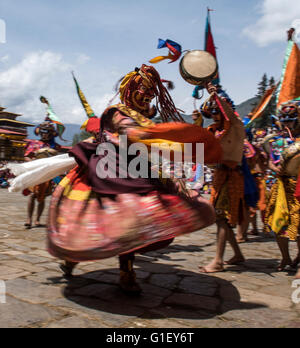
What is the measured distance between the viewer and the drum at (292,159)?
398cm

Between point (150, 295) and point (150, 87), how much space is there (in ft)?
6.02

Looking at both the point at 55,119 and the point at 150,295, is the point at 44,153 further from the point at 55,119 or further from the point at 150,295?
the point at 150,295

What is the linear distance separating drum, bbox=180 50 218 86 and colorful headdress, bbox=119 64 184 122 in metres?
0.37

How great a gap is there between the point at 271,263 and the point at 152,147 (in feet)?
9.20

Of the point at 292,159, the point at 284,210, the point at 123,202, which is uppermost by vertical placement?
the point at 292,159

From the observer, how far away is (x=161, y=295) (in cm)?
318

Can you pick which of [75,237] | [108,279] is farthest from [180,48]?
[108,279]

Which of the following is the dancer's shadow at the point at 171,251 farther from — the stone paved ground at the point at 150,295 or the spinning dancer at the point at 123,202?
the spinning dancer at the point at 123,202

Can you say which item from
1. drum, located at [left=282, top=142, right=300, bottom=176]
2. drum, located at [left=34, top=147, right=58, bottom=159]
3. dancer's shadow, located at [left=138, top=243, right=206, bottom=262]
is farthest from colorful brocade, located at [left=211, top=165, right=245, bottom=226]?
drum, located at [left=34, top=147, right=58, bottom=159]

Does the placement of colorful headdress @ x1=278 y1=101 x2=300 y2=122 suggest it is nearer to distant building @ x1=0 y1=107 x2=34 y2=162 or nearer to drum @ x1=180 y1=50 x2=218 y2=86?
drum @ x1=180 y1=50 x2=218 y2=86

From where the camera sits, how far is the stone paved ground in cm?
260

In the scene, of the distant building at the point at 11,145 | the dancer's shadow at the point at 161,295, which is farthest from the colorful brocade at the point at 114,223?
the distant building at the point at 11,145

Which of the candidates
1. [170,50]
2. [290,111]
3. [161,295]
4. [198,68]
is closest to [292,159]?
[290,111]

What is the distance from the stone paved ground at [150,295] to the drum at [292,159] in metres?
1.17
